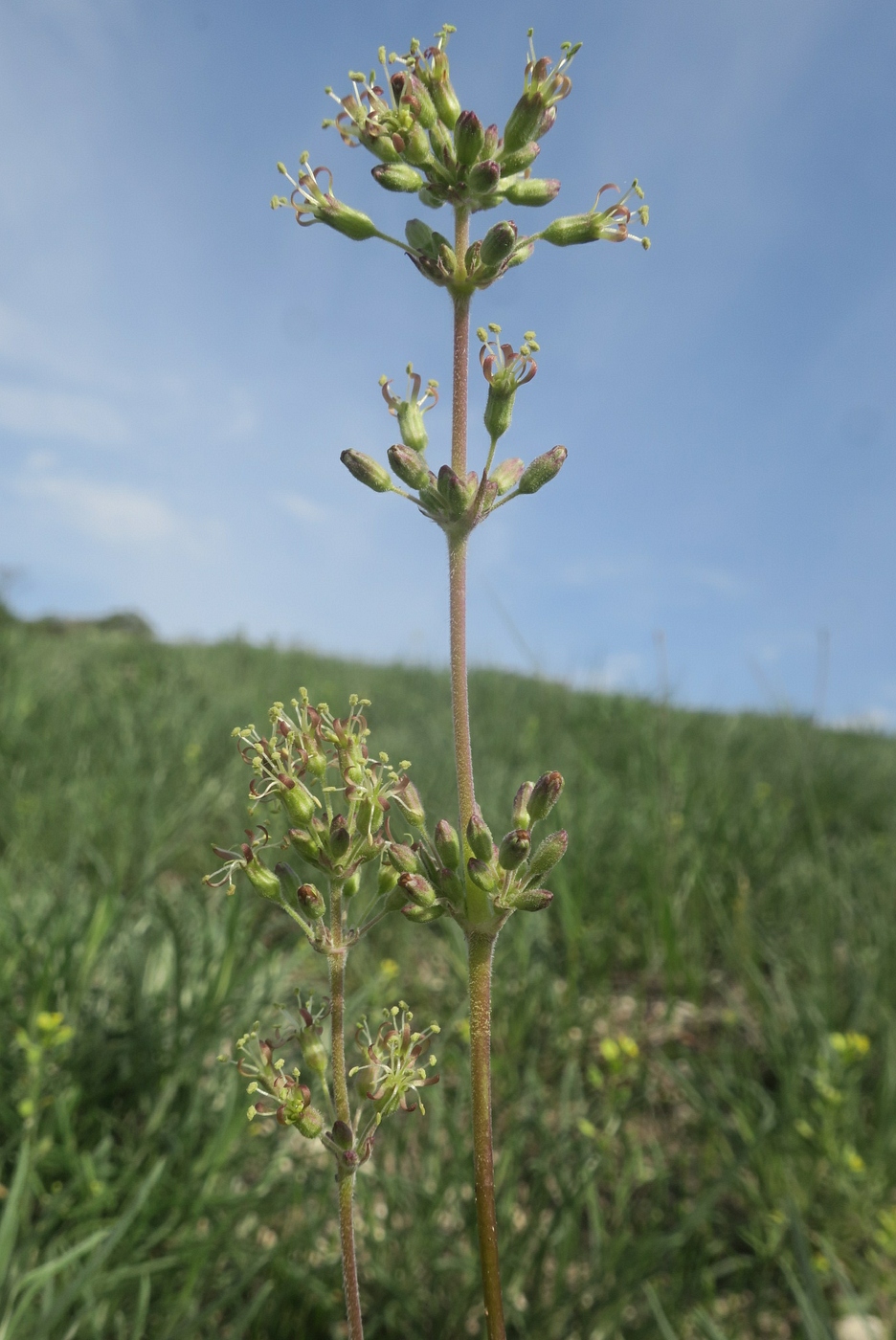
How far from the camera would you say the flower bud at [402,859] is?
105 cm

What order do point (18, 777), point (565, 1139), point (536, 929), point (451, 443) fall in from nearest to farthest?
point (451, 443), point (565, 1139), point (536, 929), point (18, 777)

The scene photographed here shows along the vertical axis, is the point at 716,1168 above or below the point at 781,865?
below

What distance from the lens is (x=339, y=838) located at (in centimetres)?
107

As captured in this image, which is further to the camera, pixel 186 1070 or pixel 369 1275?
pixel 186 1070

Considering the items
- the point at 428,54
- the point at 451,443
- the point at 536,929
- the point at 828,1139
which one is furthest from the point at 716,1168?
the point at 428,54

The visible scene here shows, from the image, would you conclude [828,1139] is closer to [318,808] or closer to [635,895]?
[635,895]

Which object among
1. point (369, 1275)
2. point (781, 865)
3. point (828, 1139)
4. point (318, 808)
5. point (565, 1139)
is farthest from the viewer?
point (781, 865)

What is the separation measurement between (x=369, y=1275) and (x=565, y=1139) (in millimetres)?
578

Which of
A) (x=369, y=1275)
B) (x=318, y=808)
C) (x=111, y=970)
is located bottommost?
(x=369, y=1275)

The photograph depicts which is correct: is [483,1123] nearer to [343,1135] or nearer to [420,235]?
[343,1135]

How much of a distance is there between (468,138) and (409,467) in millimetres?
416

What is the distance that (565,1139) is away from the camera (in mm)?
2338

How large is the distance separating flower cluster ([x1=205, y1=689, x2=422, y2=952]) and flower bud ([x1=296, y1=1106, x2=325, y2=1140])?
7.2 inches

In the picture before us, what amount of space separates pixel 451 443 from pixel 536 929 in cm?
249
